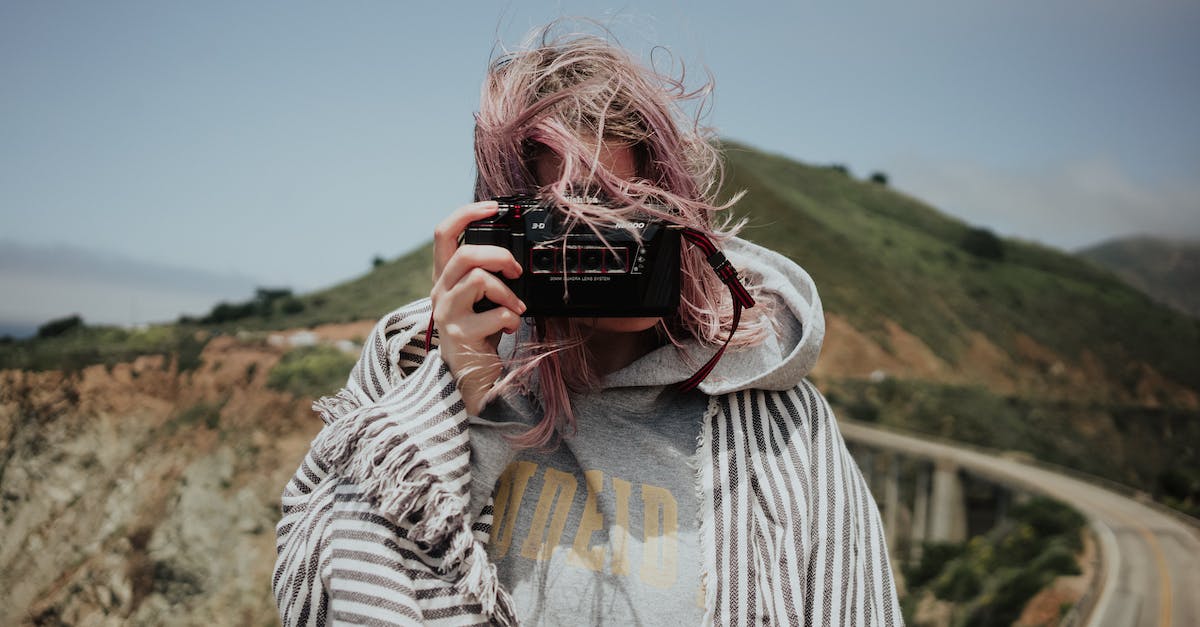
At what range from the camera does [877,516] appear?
1.53 meters

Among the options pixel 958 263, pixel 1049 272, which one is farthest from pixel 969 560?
pixel 1049 272

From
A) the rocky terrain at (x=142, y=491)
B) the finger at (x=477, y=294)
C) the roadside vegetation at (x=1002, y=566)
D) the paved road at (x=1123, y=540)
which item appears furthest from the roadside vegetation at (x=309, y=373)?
the roadside vegetation at (x=1002, y=566)

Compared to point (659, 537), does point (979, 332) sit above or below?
below

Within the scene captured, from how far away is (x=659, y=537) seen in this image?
1.40 metres

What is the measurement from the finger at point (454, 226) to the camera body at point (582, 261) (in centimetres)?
2

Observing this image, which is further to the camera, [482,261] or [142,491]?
[142,491]

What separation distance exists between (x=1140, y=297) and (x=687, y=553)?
92.2m

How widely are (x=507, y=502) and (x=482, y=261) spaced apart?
1.50 ft

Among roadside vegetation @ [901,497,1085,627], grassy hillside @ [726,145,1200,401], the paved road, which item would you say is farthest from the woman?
grassy hillside @ [726,145,1200,401]

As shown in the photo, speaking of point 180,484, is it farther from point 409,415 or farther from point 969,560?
point 969,560

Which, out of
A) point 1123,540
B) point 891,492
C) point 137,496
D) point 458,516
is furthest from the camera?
point 891,492

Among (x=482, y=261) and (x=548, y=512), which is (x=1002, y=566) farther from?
(x=482, y=261)

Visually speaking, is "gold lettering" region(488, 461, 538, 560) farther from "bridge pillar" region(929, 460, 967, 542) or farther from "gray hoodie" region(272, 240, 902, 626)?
"bridge pillar" region(929, 460, 967, 542)

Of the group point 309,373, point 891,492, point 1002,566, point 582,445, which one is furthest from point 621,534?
point 891,492
